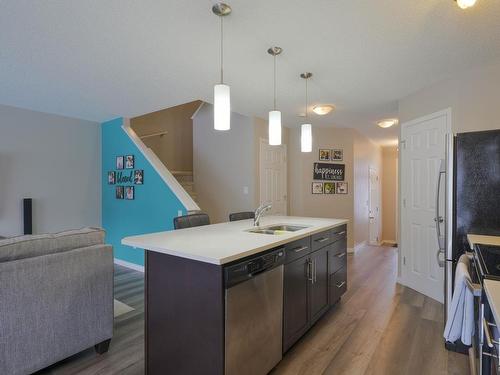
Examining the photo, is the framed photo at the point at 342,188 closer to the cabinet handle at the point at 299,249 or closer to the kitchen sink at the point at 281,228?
the kitchen sink at the point at 281,228

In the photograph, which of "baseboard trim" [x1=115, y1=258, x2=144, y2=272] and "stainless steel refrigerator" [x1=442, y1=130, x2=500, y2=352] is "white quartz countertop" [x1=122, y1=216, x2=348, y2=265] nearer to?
"stainless steel refrigerator" [x1=442, y1=130, x2=500, y2=352]

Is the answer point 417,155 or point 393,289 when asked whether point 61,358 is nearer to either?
point 393,289

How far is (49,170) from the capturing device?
4.31m

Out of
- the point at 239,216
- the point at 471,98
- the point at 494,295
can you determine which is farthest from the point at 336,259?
the point at 471,98

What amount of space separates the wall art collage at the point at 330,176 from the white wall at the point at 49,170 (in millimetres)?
3983

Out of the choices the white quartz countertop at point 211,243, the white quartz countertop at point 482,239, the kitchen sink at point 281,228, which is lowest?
the kitchen sink at point 281,228

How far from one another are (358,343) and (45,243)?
237 cm

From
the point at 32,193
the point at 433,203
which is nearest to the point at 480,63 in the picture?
the point at 433,203

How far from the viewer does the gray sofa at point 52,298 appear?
5.46 ft

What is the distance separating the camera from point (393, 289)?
3473mm

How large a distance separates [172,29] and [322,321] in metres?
2.72

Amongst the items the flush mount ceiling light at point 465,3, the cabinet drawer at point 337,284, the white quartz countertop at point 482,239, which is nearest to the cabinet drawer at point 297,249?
the cabinet drawer at point 337,284

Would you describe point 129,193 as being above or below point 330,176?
below

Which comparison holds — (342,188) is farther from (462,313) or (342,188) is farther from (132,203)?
(462,313)
